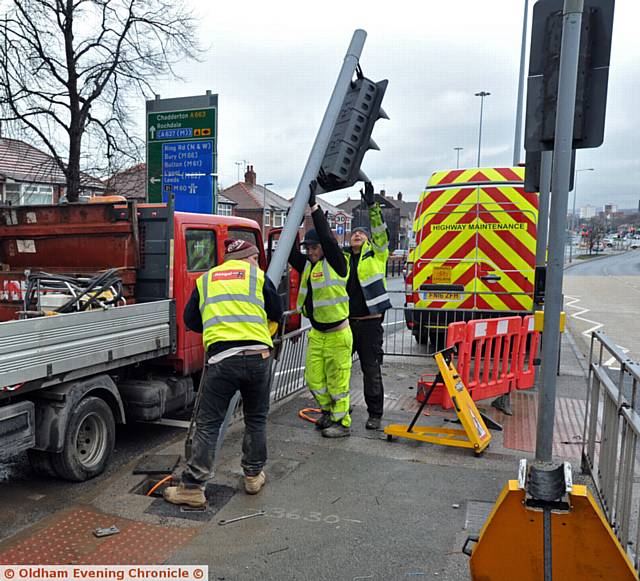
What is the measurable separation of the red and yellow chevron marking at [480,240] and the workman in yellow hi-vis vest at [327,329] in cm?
398

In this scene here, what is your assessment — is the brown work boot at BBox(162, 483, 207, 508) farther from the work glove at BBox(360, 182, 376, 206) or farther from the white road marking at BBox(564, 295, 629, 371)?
the white road marking at BBox(564, 295, 629, 371)

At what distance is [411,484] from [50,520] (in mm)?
2521

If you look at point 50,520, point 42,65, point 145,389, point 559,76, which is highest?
point 42,65

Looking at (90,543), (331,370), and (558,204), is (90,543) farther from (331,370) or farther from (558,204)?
(558,204)

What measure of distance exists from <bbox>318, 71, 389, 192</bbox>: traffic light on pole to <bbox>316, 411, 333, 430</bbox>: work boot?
2.25 metres

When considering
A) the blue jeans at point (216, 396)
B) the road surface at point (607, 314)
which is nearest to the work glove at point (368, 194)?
the blue jeans at point (216, 396)

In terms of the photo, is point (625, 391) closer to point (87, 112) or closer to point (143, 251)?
point (143, 251)

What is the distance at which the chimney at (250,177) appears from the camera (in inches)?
2306

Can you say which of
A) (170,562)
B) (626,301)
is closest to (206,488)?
(170,562)

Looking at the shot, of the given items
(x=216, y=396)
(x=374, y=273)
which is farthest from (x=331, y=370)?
(x=216, y=396)

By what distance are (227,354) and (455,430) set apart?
2436 millimetres

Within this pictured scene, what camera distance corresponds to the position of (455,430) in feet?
17.8

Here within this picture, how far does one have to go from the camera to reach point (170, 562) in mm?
3395

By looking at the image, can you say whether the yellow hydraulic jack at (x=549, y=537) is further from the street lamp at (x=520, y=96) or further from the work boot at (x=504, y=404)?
the street lamp at (x=520, y=96)
